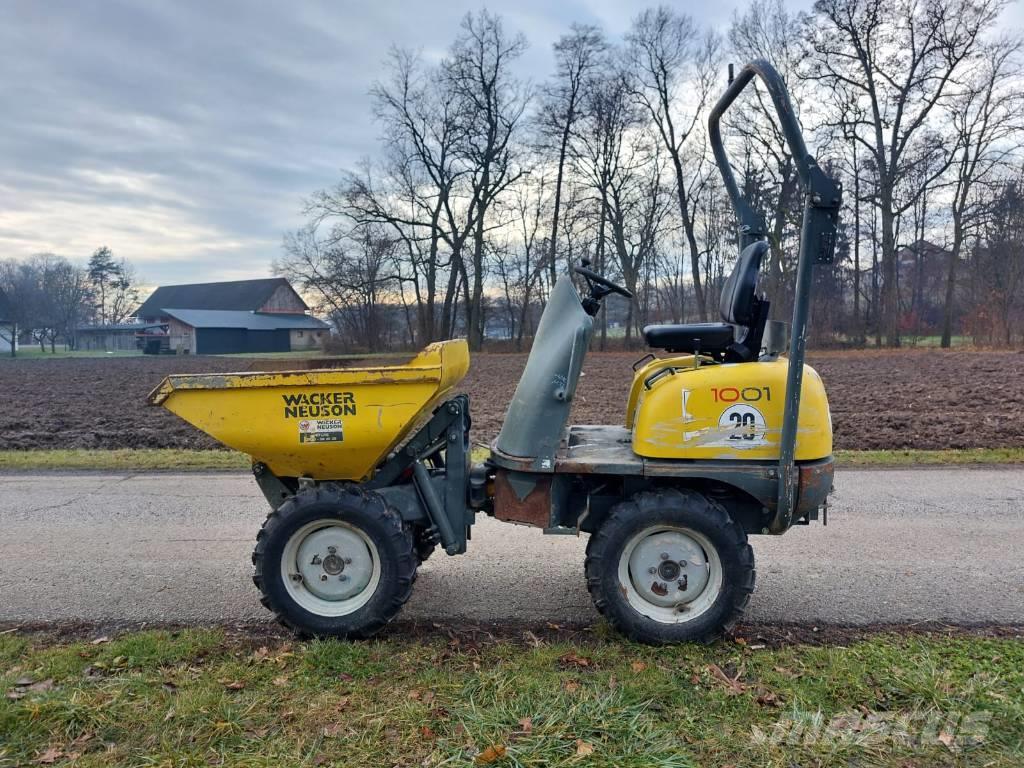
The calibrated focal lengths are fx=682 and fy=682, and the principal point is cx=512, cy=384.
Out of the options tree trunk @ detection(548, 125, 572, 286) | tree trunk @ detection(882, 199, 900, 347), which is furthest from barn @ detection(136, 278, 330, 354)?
tree trunk @ detection(882, 199, 900, 347)

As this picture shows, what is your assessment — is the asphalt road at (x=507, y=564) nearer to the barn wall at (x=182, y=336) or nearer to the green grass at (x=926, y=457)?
the green grass at (x=926, y=457)

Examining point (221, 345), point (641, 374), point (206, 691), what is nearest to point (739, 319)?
point (641, 374)

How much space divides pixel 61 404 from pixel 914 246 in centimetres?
3764

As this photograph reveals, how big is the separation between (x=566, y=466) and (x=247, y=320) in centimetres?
6511

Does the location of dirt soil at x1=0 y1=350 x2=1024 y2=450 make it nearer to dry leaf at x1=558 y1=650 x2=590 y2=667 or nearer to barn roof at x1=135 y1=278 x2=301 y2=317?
dry leaf at x1=558 y1=650 x2=590 y2=667

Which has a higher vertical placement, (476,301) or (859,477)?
(476,301)

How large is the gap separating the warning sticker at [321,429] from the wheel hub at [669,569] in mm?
1626

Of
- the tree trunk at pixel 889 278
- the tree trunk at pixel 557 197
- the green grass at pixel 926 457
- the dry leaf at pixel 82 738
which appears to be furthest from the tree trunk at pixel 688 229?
the dry leaf at pixel 82 738

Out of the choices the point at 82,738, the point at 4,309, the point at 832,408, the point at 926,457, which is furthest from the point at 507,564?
the point at 4,309

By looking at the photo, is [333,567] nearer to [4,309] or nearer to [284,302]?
[4,309]

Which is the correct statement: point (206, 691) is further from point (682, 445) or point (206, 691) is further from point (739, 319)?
point (739, 319)

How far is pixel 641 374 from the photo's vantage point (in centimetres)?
422

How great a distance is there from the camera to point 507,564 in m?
4.71

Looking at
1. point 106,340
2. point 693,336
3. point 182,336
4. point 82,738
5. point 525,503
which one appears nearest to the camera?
point 82,738
